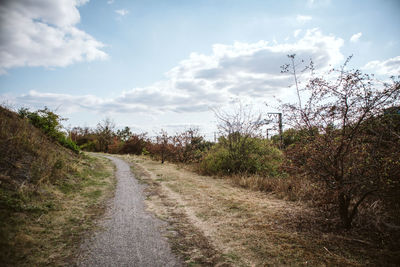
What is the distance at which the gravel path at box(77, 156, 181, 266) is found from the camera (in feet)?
9.77

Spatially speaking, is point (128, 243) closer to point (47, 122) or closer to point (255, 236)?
point (255, 236)

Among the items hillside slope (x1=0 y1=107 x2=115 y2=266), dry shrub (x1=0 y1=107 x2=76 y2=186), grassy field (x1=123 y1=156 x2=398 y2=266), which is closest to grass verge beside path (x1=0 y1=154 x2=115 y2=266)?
hillside slope (x1=0 y1=107 x2=115 y2=266)

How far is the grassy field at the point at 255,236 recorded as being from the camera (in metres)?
3.01

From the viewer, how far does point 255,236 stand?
12.4ft

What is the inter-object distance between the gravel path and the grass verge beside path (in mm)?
266

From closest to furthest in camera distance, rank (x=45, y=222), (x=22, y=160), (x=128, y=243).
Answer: (x=128, y=243), (x=45, y=222), (x=22, y=160)

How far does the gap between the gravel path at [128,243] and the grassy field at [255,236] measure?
0.29m

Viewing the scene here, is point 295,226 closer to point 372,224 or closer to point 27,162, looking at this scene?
point 372,224

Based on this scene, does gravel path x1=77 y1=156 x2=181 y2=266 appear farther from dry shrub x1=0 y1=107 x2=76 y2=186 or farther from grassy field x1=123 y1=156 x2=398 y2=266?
dry shrub x1=0 y1=107 x2=76 y2=186

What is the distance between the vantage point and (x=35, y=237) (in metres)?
3.42

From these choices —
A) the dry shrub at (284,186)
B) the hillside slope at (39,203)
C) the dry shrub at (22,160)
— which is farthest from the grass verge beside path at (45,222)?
the dry shrub at (284,186)

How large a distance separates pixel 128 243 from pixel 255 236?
7.63ft

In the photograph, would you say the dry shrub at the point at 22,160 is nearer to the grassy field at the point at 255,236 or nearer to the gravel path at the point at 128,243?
the gravel path at the point at 128,243

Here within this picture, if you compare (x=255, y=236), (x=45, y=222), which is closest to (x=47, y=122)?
(x=45, y=222)
